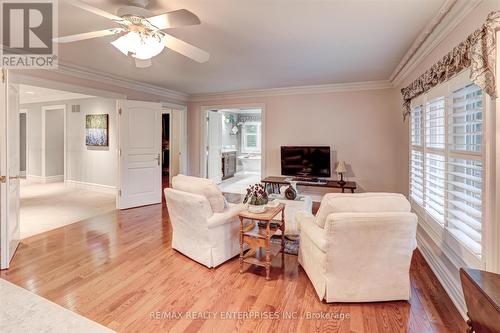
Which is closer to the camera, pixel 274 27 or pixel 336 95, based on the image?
pixel 274 27

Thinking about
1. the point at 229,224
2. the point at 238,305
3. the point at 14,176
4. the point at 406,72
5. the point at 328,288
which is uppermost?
the point at 406,72

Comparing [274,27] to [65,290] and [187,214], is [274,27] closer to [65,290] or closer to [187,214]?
[187,214]

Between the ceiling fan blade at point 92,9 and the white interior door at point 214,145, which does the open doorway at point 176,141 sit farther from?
the ceiling fan blade at point 92,9

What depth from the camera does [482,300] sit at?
3.72 feet

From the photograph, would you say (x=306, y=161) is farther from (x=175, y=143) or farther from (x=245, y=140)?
(x=245, y=140)

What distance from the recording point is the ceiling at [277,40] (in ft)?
7.55

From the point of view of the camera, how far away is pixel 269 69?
13.7 ft

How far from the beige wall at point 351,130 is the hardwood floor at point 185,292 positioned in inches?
93.8

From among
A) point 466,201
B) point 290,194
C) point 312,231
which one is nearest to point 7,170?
point 312,231

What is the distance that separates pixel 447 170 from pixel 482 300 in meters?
1.63

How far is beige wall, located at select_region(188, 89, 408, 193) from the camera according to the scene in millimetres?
5020

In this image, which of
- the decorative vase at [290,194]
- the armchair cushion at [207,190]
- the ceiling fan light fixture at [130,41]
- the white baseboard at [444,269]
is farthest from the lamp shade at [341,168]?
the ceiling fan light fixture at [130,41]

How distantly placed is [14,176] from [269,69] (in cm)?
351

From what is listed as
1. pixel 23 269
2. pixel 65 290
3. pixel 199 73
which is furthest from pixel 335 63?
pixel 23 269
